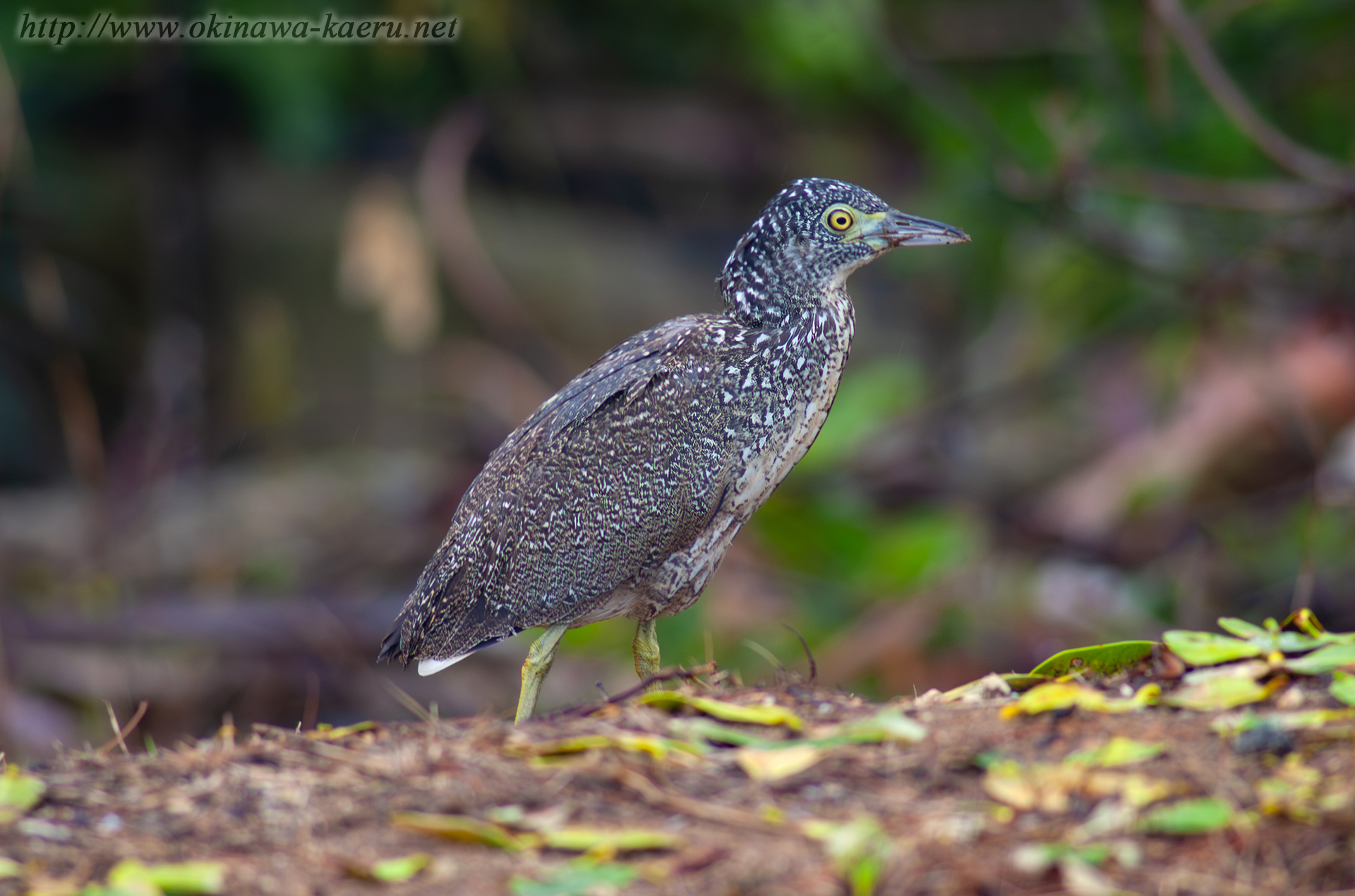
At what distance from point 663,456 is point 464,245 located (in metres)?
6.32

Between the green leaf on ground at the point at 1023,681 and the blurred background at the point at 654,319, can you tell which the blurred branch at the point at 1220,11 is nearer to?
the blurred background at the point at 654,319

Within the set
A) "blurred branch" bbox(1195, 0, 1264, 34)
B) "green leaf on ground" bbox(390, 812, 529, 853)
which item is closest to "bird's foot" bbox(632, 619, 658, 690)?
"green leaf on ground" bbox(390, 812, 529, 853)

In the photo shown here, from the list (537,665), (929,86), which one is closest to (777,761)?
(537,665)

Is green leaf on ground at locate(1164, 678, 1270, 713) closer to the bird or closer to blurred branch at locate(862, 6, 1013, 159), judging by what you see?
the bird

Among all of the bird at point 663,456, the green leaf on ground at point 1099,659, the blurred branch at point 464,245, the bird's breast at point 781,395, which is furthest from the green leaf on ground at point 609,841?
the blurred branch at point 464,245

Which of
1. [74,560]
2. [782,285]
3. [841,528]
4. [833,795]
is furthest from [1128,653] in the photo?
[74,560]

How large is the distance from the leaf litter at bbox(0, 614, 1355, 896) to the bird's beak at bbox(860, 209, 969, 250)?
178 cm

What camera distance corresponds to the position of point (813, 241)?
16.7ft

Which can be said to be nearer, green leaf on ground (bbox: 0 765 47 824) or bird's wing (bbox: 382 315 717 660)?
green leaf on ground (bbox: 0 765 47 824)

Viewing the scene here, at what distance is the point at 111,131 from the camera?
42.4 feet

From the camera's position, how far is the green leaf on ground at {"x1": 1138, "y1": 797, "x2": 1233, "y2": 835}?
9.36 feet

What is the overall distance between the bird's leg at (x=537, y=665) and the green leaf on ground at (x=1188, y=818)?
2.56 meters

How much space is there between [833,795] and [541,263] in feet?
37.2

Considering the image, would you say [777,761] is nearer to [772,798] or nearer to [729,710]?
[772,798]
